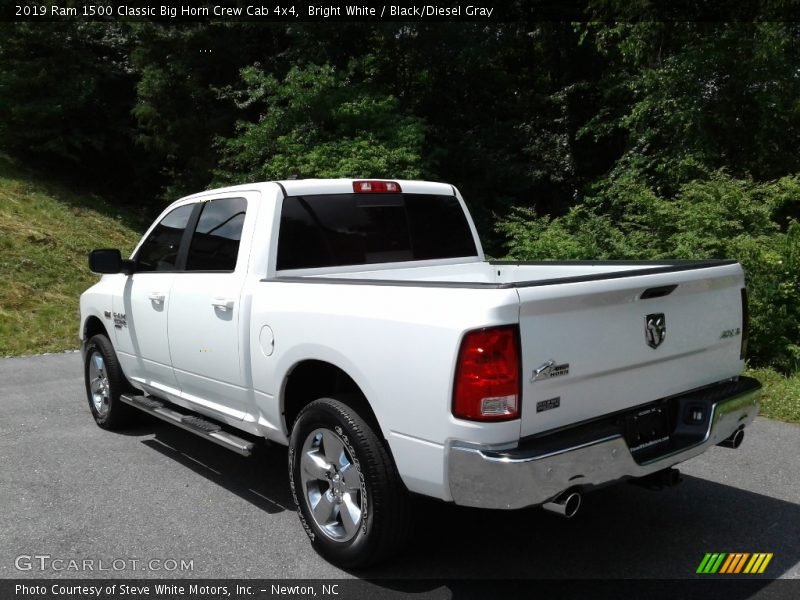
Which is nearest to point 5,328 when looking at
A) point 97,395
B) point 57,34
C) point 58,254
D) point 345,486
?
point 58,254

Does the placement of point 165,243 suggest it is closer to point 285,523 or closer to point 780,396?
point 285,523

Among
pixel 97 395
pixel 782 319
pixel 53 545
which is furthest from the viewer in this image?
pixel 782 319

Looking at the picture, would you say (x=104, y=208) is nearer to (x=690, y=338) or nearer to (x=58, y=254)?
(x=58, y=254)

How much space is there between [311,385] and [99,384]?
3168mm

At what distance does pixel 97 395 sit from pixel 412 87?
1517 centimetres

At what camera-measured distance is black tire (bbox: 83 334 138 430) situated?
607 cm

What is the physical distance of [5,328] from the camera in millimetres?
11250

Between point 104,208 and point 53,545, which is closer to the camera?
point 53,545

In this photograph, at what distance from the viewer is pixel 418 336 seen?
3162 millimetres

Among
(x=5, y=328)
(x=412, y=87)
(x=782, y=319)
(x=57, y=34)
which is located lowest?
(x=5, y=328)
